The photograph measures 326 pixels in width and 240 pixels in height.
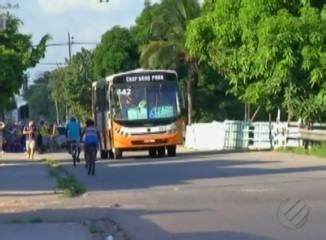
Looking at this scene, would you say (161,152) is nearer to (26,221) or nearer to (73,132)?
(73,132)

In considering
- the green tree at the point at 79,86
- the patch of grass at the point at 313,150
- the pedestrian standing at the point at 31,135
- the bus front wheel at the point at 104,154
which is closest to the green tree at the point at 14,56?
the pedestrian standing at the point at 31,135

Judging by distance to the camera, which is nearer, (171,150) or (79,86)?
(171,150)

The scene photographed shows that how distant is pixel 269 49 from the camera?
125 feet

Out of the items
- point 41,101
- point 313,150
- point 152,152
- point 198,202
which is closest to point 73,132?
point 152,152

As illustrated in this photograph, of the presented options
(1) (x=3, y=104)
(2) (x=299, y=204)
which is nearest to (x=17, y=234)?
(2) (x=299, y=204)

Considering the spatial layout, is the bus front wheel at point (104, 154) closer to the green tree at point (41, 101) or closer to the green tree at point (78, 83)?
the green tree at point (78, 83)

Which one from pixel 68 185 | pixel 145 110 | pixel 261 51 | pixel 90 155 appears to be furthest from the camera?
pixel 145 110

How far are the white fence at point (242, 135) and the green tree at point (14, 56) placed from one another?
35.6ft

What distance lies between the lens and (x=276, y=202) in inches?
757

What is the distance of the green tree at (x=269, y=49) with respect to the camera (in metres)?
38.6

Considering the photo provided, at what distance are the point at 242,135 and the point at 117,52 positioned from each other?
33752 mm

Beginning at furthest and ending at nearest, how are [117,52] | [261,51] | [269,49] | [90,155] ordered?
[117,52] < [261,51] < [269,49] < [90,155]

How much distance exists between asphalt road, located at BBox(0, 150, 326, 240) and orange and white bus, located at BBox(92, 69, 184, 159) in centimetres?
976

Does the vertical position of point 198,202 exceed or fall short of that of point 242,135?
it exceeds it
